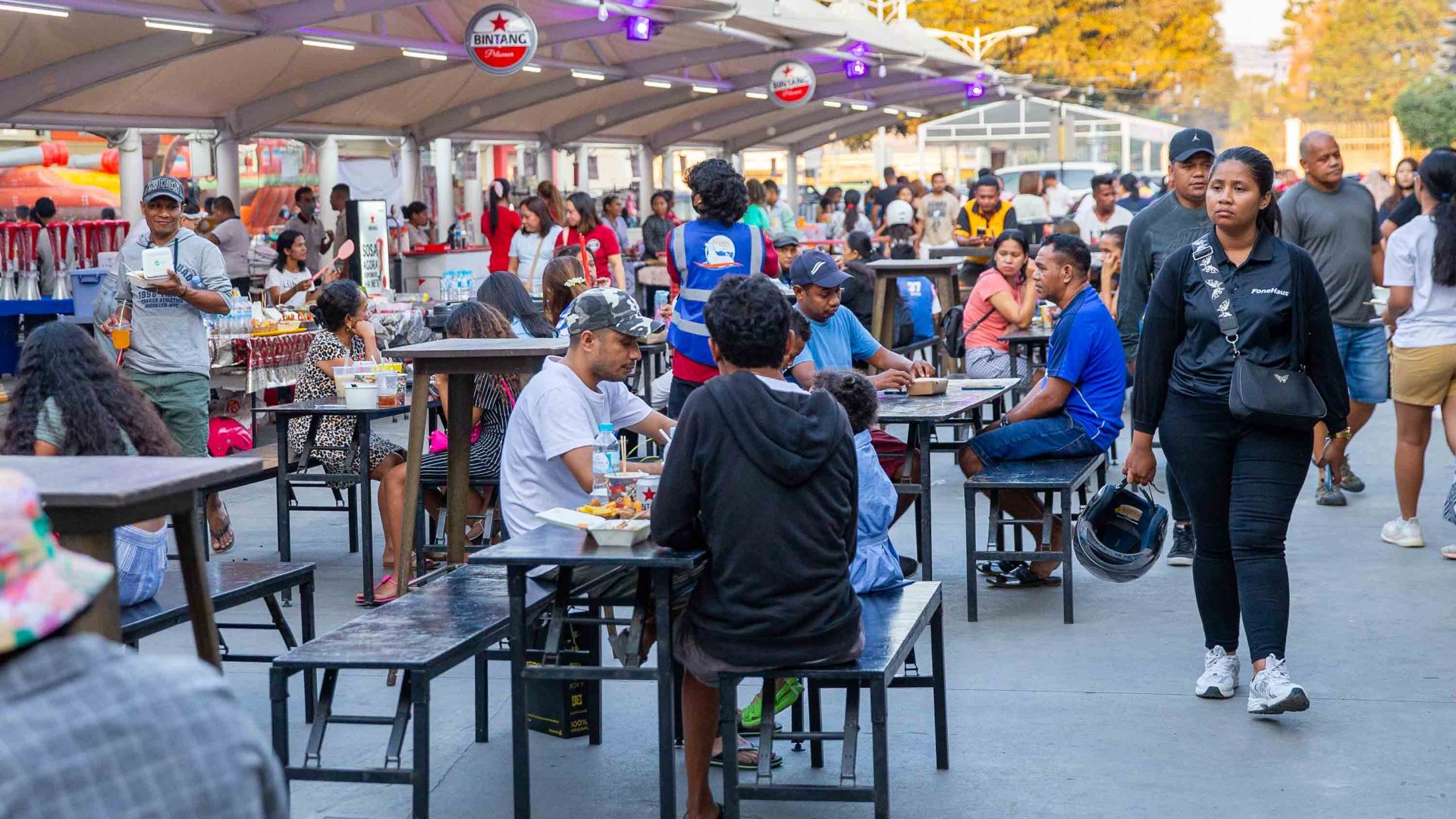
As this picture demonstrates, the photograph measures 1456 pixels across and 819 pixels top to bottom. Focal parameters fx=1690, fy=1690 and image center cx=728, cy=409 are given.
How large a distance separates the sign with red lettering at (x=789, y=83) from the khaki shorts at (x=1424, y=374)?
1602cm

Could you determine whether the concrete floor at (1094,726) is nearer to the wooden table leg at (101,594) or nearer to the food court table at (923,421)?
the food court table at (923,421)

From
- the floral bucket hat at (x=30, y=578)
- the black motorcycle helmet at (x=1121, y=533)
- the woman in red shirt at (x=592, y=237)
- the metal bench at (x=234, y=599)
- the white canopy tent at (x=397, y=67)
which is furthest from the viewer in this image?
the white canopy tent at (x=397, y=67)

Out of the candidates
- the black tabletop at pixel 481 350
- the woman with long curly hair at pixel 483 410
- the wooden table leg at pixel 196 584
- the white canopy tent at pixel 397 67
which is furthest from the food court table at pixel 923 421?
the white canopy tent at pixel 397 67

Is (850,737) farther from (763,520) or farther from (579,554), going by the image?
(579,554)

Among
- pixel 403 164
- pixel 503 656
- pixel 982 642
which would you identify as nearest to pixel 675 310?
pixel 982 642

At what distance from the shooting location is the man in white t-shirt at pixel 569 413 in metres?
5.16

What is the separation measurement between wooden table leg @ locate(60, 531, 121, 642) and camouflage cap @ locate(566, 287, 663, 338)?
224 cm

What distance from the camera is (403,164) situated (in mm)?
21391

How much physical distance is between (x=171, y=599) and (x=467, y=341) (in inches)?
60.7

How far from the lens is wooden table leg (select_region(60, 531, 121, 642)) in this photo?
2982 millimetres

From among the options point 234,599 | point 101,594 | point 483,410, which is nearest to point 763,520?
point 101,594

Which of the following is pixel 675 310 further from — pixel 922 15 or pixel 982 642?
pixel 922 15

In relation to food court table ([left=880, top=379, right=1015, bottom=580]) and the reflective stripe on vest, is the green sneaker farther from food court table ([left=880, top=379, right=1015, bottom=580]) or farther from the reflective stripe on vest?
the reflective stripe on vest

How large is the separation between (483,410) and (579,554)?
3.10m
